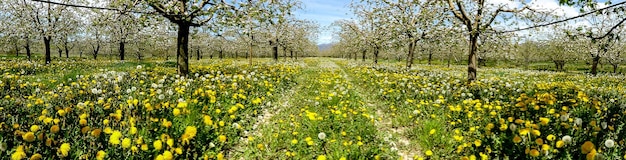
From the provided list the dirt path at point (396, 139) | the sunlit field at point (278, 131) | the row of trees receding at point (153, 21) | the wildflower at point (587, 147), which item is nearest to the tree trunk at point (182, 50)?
the row of trees receding at point (153, 21)

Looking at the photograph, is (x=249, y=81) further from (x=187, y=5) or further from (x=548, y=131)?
(x=548, y=131)

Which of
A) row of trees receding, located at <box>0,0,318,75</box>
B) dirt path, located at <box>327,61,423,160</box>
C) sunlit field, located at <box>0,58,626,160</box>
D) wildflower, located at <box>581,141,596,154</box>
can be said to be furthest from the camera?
row of trees receding, located at <box>0,0,318,75</box>

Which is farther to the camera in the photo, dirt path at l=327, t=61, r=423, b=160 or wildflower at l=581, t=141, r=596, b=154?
dirt path at l=327, t=61, r=423, b=160

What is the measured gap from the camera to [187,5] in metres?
12.4

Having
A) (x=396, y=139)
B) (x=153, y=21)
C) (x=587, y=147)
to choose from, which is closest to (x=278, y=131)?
(x=396, y=139)

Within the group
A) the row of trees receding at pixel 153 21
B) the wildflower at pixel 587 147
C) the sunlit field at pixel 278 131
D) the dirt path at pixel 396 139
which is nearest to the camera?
the wildflower at pixel 587 147

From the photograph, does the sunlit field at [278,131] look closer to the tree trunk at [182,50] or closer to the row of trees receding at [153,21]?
the row of trees receding at [153,21]

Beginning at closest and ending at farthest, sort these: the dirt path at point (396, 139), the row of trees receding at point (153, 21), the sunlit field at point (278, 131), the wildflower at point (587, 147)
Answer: the wildflower at point (587, 147), the sunlit field at point (278, 131), the dirt path at point (396, 139), the row of trees receding at point (153, 21)

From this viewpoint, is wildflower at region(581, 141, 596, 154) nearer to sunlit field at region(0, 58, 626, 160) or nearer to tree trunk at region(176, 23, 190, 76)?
sunlit field at region(0, 58, 626, 160)

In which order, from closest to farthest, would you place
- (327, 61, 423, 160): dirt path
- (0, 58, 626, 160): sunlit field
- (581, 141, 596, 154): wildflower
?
1. (581, 141, 596, 154): wildflower
2. (0, 58, 626, 160): sunlit field
3. (327, 61, 423, 160): dirt path

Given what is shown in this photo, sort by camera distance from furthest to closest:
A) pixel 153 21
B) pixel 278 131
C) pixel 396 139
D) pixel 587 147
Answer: pixel 153 21
pixel 278 131
pixel 396 139
pixel 587 147

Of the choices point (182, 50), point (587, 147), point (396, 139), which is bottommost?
point (396, 139)

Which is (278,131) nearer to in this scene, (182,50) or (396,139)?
(396,139)

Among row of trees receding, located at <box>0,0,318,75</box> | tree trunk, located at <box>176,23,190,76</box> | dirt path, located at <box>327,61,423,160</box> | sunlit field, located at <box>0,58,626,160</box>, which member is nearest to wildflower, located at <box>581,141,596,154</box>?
sunlit field, located at <box>0,58,626,160</box>
